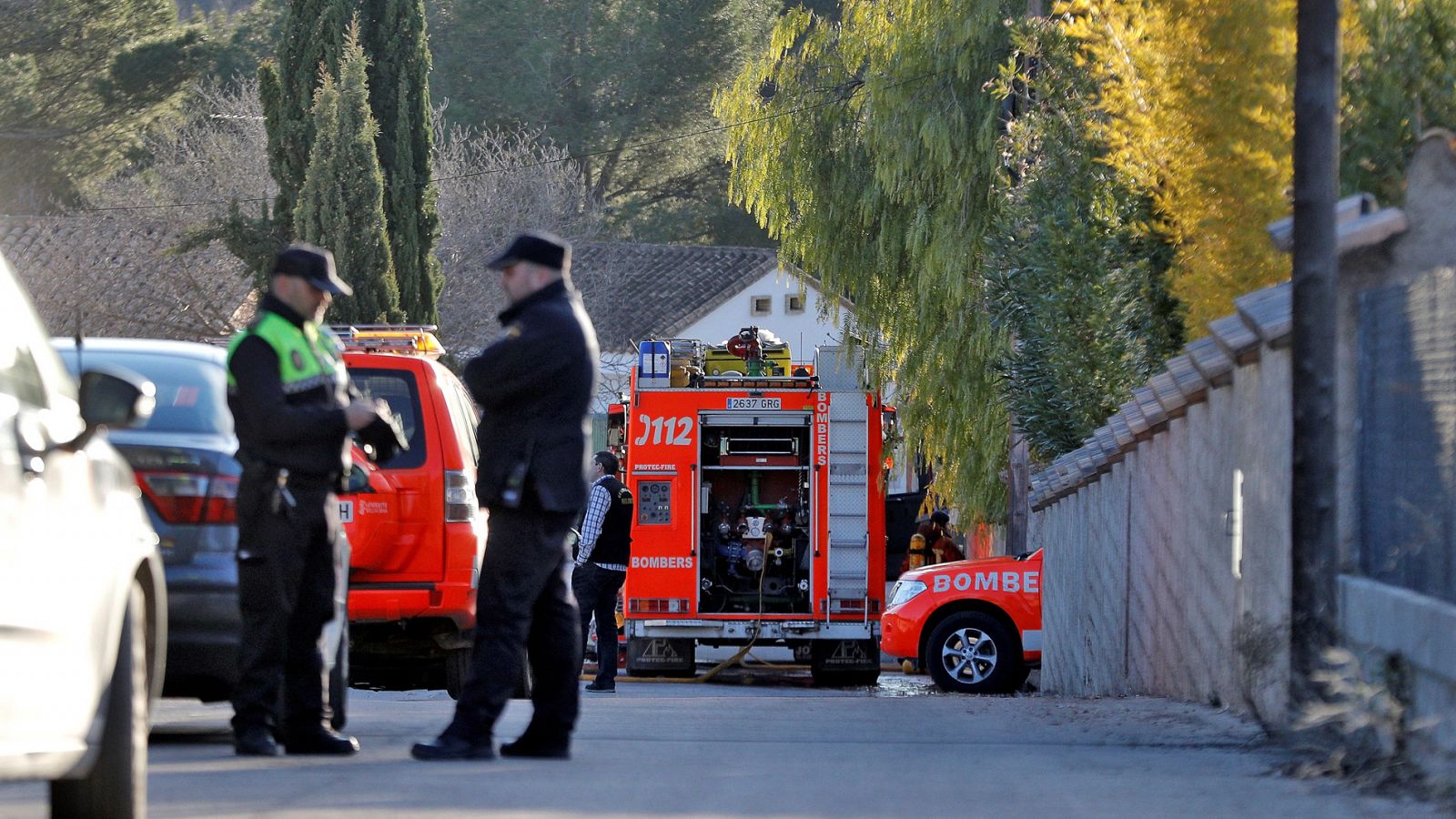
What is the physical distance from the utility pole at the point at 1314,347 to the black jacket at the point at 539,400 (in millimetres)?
2642

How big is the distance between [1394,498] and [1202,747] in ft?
4.44

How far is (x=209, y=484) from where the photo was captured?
7.41m

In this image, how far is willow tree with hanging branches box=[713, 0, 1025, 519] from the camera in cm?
2191

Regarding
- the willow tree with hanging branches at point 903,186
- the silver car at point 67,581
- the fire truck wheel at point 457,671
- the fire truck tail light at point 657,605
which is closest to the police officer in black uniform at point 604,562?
the fire truck tail light at point 657,605

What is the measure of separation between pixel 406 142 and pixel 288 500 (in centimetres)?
2474

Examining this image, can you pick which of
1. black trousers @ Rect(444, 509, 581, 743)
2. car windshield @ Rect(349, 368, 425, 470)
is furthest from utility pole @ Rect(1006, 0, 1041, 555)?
black trousers @ Rect(444, 509, 581, 743)

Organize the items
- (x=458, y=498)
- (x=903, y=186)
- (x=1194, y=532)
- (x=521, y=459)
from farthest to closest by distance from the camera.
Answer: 1. (x=903, y=186)
2. (x=1194, y=532)
3. (x=458, y=498)
4. (x=521, y=459)

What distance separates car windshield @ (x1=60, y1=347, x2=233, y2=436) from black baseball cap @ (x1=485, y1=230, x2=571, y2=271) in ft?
4.71

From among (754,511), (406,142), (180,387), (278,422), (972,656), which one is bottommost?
(972,656)

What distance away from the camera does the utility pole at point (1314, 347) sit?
24.5ft

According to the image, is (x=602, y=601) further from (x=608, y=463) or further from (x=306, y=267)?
(x=306, y=267)

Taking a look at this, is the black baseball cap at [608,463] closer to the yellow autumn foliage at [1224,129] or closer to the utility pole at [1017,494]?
the utility pole at [1017,494]

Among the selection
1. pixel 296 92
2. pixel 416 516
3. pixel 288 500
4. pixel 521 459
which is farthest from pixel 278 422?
pixel 296 92

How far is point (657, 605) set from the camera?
20.0 meters
